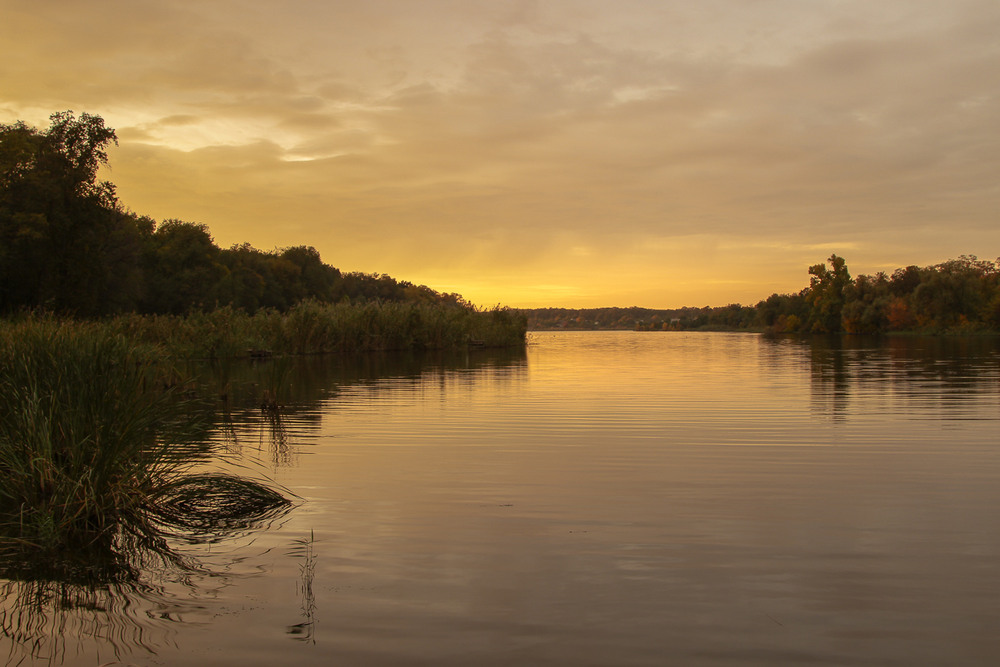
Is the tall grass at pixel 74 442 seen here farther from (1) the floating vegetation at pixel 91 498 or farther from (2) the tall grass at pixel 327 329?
(2) the tall grass at pixel 327 329

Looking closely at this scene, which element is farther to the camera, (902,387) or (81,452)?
(902,387)

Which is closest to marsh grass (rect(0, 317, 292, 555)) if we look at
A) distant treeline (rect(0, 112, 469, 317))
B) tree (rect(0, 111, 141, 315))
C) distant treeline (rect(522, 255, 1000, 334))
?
distant treeline (rect(0, 112, 469, 317))

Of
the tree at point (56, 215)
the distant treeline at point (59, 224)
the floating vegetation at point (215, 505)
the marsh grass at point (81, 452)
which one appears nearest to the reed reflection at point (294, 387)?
the floating vegetation at point (215, 505)

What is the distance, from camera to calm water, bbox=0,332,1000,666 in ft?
16.2

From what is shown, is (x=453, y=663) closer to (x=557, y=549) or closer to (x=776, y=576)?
(x=557, y=549)

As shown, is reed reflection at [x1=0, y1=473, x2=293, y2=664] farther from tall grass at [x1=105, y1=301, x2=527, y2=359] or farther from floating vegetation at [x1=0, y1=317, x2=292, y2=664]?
tall grass at [x1=105, y1=301, x2=527, y2=359]

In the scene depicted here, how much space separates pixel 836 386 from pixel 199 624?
22.7 meters

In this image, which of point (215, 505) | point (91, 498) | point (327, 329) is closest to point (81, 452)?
point (91, 498)

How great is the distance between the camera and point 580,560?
6.58 m

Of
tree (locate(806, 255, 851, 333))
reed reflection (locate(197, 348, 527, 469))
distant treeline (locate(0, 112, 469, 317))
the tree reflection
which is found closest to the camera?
reed reflection (locate(197, 348, 527, 469))

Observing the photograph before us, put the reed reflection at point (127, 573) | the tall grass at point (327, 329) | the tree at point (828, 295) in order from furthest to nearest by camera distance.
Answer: the tree at point (828, 295)
the tall grass at point (327, 329)
the reed reflection at point (127, 573)

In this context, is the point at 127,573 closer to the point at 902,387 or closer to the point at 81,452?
the point at 81,452

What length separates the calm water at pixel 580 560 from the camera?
4.94 meters

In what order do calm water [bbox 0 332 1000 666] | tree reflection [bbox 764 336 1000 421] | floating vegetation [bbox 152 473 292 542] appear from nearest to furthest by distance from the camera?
1. calm water [bbox 0 332 1000 666]
2. floating vegetation [bbox 152 473 292 542]
3. tree reflection [bbox 764 336 1000 421]
